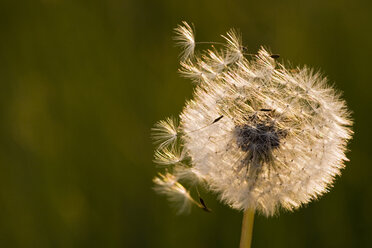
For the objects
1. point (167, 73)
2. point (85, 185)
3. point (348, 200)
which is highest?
point (167, 73)

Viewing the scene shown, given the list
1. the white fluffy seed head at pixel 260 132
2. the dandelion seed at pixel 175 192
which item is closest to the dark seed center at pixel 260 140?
the white fluffy seed head at pixel 260 132

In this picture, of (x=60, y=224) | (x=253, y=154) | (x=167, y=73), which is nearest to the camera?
(x=253, y=154)

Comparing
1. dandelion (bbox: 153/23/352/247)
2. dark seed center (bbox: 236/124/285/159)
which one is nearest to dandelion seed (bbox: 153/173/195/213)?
dandelion (bbox: 153/23/352/247)

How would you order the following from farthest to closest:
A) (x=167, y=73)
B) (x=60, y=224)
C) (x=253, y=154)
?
(x=167, y=73), (x=60, y=224), (x=253, y=154)

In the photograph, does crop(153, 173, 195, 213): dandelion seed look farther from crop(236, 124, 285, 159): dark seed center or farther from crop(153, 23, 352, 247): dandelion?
crop(236, 124, 285, 159): dark seed center

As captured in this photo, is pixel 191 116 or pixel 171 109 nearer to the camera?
pixel 191 116

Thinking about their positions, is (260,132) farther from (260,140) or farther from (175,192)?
(175,192)

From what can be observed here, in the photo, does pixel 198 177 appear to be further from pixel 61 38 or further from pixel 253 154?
pixel 61 38

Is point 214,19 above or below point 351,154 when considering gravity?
above

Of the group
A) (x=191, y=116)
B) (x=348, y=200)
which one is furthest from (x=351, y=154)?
(x=191, y=116)

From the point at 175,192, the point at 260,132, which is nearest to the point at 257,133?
the point at 260,132
